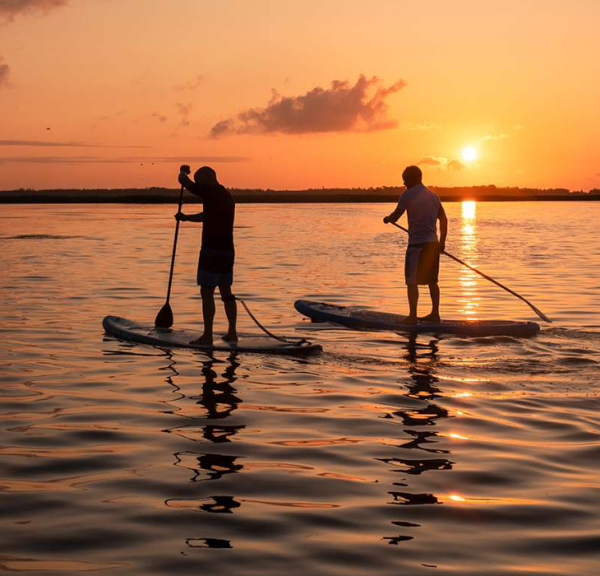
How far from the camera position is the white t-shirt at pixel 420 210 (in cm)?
1347

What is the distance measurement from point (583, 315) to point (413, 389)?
723 centimetres

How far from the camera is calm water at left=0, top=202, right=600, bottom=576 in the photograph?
16.7 feet

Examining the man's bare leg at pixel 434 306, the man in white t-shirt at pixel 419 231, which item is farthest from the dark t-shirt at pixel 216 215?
the man's bare leg at pixel 434 306

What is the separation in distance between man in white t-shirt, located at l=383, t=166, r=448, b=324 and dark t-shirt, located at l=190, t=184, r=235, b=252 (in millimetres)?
3044

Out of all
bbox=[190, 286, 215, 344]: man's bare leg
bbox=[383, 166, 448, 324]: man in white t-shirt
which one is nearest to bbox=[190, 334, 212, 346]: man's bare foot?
bbox=[190, 286, 215, 344]: man's bare leg

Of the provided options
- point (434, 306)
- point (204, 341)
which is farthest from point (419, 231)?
point (204, 341)

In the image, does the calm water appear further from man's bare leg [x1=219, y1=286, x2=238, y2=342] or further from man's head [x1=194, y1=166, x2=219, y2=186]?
man's head [x1=194, y1=166, x2=219, y2=186]

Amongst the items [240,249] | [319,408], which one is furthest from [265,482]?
[240,249]

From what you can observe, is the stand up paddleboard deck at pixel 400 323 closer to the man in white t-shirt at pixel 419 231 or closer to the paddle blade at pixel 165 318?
the man in white t-shirt at pixel 419 231

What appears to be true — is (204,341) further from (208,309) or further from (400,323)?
(400,323)

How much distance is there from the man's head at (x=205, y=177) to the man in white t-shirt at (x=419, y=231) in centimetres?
318

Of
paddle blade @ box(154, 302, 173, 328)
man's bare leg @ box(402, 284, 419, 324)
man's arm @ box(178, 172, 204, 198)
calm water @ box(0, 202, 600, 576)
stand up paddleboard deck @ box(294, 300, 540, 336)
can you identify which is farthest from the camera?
man's bare leg @ box(402, 284, 419, 324)

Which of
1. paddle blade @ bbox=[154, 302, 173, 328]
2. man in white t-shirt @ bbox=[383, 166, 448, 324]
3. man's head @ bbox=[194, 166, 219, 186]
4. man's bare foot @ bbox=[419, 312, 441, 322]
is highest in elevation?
man's head @ bbox=[194, 166, 219, 186]

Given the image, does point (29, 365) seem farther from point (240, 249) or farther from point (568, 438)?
point (240, 249)
